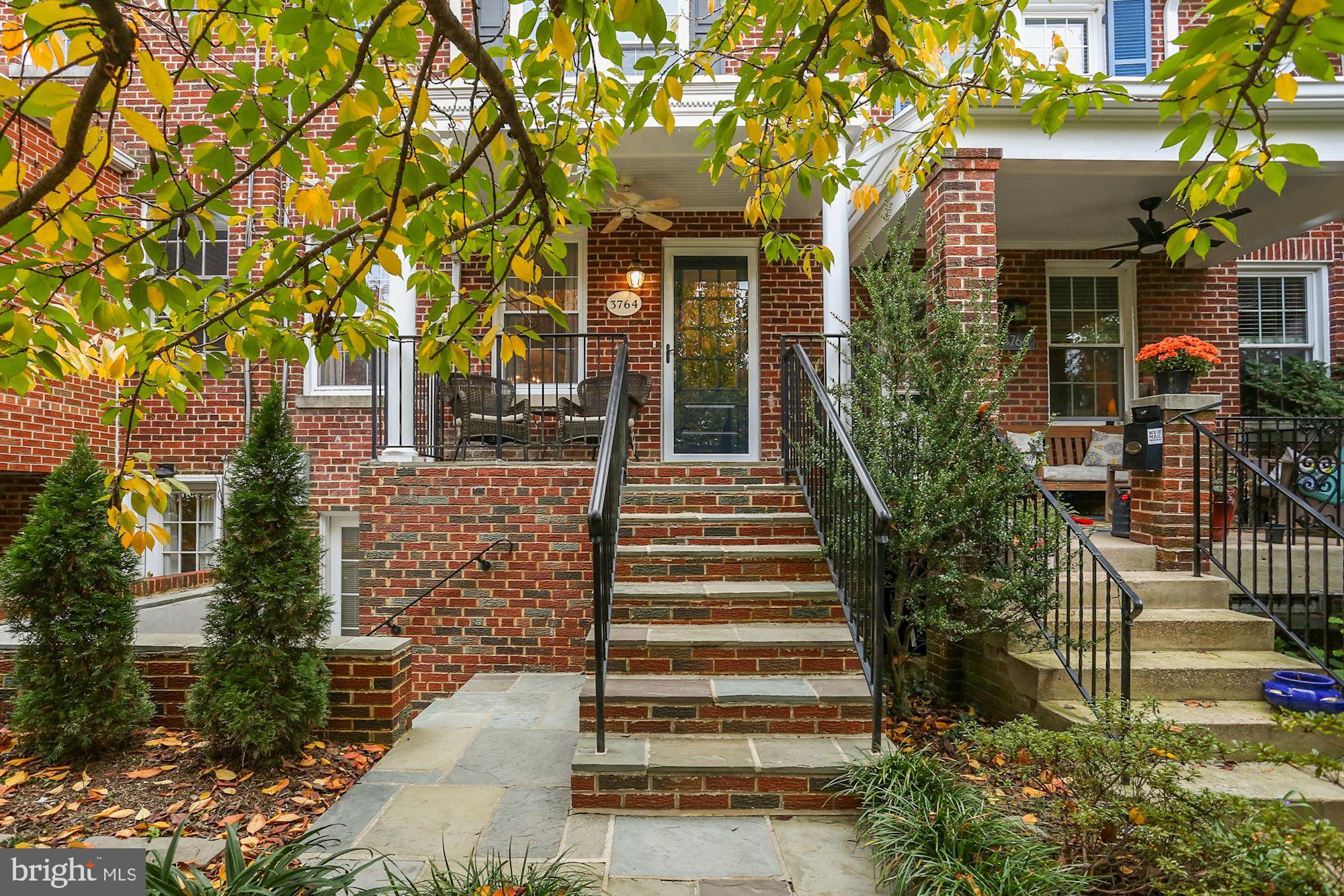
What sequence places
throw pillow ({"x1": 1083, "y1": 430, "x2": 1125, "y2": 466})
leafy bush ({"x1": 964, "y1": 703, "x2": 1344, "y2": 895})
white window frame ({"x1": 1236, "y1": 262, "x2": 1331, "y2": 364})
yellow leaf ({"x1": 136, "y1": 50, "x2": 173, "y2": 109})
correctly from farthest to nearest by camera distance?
white window frame ({"x1": 1236, "y1": 262, "x2": 1331, "y2": 364})
throw pillow ({"x1": 1083, "y1": 430, "x2": 1125, "y2": 466})
leafy bush ({"x1": 964, "y1": 703, "x2": 1344, "y2": 895})
yellow leaf ({"x1": 136, "y1": 50, "x2": 173, "y2": 109})

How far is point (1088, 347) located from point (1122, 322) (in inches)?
18.3

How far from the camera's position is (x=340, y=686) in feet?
12.5

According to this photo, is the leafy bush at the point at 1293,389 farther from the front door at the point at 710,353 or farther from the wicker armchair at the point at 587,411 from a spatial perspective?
the wicker armchair at the point at 587,411

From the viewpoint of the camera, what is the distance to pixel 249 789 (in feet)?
10.7

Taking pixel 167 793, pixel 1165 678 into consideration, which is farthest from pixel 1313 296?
pixel 167 793

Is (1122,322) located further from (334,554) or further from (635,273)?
(334,554)

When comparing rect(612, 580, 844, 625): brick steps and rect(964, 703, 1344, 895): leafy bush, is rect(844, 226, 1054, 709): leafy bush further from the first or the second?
rect(964, 703, 1344, 895): leafy bush

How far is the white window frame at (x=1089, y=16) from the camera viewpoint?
7402 mm

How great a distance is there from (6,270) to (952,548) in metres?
4.12

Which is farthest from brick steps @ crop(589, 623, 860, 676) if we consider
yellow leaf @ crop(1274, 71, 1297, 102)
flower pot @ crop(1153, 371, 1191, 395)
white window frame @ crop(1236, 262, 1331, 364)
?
white window frame @ crop(1236, 262, 1331, 364)

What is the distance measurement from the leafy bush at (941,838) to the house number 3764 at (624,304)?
17.9 feet

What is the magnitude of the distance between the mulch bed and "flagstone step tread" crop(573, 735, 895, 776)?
1219 millimetres

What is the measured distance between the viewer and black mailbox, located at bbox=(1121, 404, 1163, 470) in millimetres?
4996

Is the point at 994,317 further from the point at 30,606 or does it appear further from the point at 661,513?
the point at 30,606
